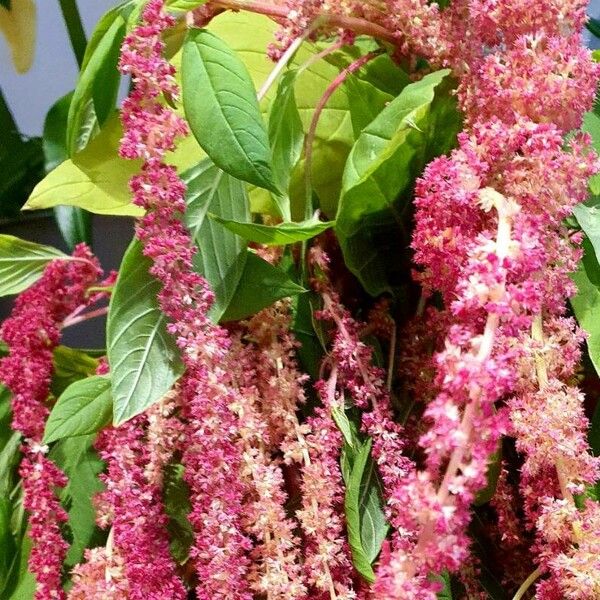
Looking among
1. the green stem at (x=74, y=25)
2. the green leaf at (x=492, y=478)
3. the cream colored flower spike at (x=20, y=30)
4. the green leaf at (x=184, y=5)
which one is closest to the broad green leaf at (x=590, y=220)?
the green leaf at (x=492, y=478)

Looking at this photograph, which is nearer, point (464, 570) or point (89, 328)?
point (464, 570)

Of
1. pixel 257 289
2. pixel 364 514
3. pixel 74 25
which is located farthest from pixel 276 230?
pixel 74 25

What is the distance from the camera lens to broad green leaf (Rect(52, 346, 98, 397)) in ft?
2.04

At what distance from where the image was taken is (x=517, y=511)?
0.45 metres

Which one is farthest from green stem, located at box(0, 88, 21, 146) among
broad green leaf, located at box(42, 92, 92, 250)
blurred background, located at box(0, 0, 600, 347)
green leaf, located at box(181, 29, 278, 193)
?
green leaf, located at box(181, 29, 278, 193)

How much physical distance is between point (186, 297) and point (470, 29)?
0.19 metres

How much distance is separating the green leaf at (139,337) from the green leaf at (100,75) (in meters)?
0.12

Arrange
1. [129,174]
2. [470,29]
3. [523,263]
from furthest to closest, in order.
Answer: [129,174]
[470,29]
[523,263]

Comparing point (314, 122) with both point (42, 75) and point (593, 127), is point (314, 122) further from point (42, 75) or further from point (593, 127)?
point (42, 75)

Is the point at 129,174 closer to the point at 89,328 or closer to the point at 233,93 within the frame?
the point at 233,93

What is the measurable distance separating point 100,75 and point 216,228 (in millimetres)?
127

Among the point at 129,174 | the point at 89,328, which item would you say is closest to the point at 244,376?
the point at 129,174

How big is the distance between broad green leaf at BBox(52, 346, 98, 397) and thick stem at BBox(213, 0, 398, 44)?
32cm

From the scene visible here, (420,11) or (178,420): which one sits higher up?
(420,11)
